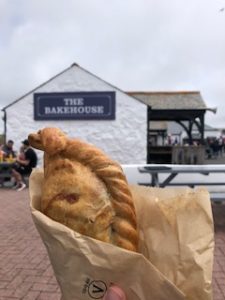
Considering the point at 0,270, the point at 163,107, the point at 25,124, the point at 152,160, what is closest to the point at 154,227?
the point at 0,270

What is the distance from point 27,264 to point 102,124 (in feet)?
39.2

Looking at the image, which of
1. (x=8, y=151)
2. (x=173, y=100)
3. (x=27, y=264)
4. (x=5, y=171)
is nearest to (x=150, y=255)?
(x=27, y=264)

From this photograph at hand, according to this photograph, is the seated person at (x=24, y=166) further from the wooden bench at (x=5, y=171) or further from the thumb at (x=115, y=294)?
the thumb at (x=115, y=294)

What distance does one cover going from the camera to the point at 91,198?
148 cm

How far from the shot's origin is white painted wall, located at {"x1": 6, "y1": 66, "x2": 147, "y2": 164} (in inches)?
642

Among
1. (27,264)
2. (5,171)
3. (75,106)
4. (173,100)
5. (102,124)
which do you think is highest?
(173,100)

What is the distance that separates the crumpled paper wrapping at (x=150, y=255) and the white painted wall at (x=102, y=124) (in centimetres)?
1464

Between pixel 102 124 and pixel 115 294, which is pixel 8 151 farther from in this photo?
pixel 115 294

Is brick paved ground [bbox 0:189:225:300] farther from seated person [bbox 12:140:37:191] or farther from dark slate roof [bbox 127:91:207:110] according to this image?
dark slate roof [bbox 127:91:207:110]

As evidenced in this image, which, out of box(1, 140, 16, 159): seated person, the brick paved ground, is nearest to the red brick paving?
the brick paved ground

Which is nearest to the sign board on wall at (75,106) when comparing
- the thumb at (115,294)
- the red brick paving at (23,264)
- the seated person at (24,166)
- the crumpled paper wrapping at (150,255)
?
the seated person at (24,166)

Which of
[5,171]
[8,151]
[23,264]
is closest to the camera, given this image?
[23,264]

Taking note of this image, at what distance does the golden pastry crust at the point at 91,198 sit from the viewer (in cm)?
146

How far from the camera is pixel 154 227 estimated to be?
162 centimetres
